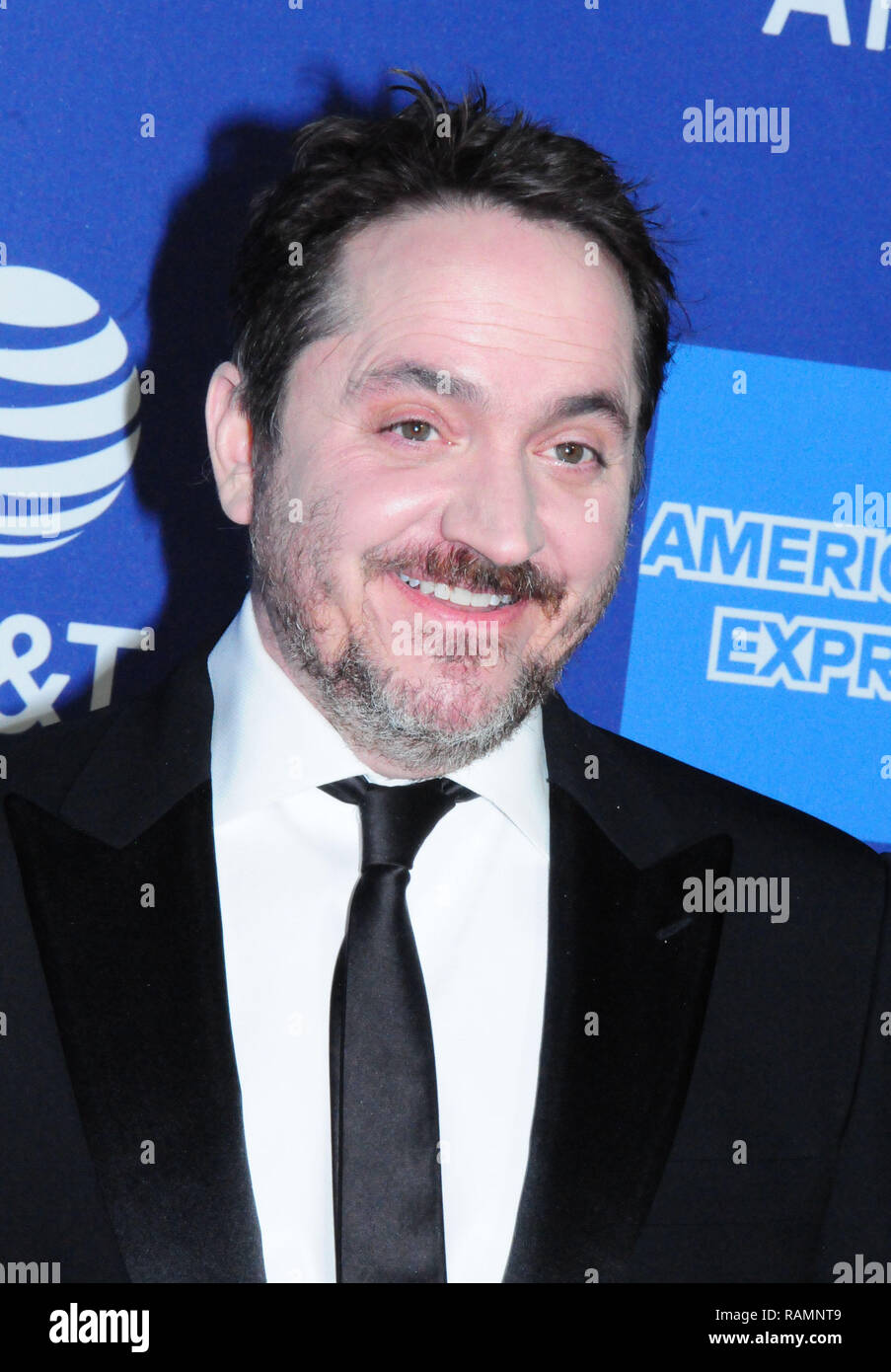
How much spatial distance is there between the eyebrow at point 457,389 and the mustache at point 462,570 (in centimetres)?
18

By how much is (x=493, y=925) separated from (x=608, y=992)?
0.16m

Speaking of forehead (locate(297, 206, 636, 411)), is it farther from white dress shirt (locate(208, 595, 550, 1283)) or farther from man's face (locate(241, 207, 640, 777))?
white dress shirt (locate(208, 595, 550, 1283))

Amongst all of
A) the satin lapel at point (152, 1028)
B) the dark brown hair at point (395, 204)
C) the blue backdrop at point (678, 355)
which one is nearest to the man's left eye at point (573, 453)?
the dark brown hair at point (395, 204)

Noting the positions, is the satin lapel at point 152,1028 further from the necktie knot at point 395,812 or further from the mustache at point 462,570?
the mustache at point 462,570

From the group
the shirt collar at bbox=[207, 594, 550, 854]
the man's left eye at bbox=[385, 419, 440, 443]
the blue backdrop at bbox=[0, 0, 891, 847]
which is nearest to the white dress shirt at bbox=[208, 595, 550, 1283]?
the shirt collar at bbox=[207, 594, 550, 854]

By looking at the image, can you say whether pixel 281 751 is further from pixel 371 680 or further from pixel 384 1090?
pixel 384 1090

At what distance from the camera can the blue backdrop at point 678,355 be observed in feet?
8.46

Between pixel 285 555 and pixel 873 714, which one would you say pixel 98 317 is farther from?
pixel 873 714

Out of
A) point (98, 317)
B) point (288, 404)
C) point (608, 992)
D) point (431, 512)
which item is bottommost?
point (608, 992)

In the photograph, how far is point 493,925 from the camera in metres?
1.95

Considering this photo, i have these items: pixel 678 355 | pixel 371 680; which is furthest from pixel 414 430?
pixel 678 355

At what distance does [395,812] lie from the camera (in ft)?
6.21

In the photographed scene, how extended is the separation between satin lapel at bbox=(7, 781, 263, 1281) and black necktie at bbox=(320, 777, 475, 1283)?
0.12 m
